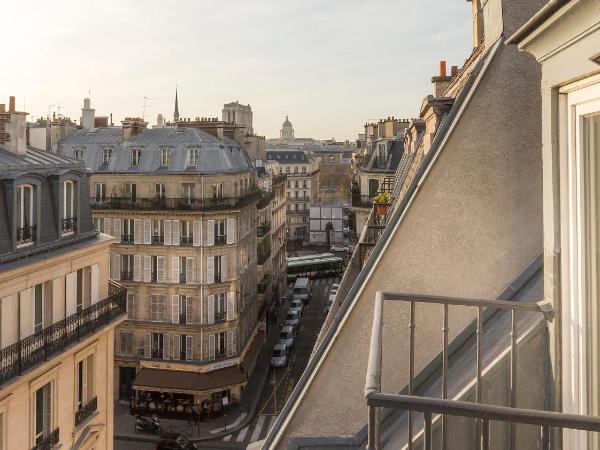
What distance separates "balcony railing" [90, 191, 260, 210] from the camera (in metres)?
33.9

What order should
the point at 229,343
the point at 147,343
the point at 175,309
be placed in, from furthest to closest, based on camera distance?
the point at 229,343
the point at 147,343
the point at 175,309

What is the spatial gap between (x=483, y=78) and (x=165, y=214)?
30084 mm

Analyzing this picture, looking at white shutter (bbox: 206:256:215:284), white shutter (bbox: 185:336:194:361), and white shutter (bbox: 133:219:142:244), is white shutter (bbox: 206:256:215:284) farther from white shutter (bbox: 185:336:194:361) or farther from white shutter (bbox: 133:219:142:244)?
white shutter (bbox: 133:219:142:244)

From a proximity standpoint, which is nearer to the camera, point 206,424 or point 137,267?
point 206,424

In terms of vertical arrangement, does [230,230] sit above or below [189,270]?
above

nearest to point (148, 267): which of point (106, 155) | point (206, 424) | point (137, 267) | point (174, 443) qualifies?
point (137, 267)

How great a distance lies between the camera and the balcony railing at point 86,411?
16519 mm

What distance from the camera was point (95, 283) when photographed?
58.1 feet

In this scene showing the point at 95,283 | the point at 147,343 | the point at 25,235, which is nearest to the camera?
the point at 25,235

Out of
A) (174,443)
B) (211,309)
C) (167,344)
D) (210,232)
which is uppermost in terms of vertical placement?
(210,232)

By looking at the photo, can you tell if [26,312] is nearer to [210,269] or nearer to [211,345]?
[210,269]

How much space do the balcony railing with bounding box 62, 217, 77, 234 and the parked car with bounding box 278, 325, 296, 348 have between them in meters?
27.2

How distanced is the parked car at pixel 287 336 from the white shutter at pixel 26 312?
95.8 feet

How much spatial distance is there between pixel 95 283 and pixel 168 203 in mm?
16636
